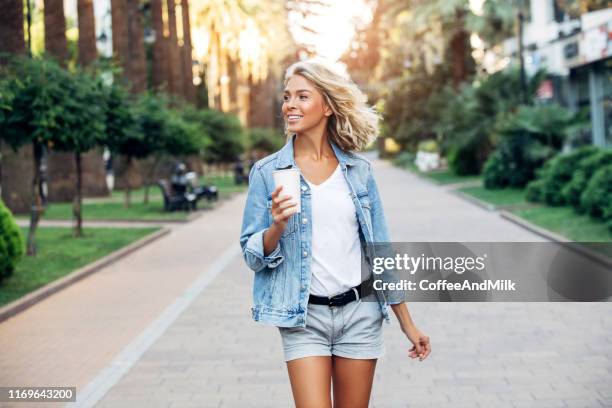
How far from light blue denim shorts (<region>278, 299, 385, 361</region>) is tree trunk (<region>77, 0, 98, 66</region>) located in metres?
23.8

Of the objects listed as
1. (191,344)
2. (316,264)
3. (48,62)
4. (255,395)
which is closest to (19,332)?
(191,344)

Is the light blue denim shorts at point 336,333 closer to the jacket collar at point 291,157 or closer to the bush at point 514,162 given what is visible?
the jacket collar at point 291,157

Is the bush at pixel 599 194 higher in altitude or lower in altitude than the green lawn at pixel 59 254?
higher

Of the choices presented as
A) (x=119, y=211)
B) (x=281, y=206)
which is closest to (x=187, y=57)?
(x=119, y=211)

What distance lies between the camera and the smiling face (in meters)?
3.89

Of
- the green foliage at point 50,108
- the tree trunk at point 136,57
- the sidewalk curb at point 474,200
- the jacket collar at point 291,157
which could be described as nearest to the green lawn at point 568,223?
the sidewalk curb at point 474,200

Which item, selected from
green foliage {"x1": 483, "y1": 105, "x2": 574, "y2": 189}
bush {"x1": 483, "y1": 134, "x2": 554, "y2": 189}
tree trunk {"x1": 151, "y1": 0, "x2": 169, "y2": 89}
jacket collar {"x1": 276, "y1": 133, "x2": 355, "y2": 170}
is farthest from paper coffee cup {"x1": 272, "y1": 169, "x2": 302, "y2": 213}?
tree trunk {"x1": 151, "y1": 0, "x2": 169, "y2": 89}

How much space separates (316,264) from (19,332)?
249 inches

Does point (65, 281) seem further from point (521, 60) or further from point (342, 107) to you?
point (521, 60)

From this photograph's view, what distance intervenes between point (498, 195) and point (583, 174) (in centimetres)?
820

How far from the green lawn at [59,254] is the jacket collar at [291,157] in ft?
24.5

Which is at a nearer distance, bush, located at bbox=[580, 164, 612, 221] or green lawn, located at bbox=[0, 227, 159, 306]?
green lawn, located at bbox=[0, 227, 159, 306]

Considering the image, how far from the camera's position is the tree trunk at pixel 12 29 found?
17.2 m

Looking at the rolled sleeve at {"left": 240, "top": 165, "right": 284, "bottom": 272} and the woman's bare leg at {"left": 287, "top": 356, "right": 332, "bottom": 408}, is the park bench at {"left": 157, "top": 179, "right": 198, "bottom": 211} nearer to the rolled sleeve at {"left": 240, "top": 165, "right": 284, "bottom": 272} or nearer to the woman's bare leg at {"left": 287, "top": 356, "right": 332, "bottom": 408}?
the rolled sleeve at {"left": 240, "top": 165, "right": 284, "bottom": 272}
